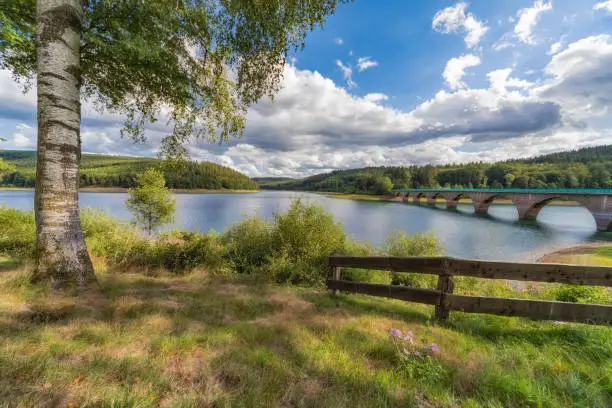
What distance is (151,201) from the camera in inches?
697

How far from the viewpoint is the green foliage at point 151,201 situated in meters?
17.4

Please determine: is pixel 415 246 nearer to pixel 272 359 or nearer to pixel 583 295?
pixel 583 295

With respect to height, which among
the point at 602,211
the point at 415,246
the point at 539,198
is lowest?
the point at 415,246

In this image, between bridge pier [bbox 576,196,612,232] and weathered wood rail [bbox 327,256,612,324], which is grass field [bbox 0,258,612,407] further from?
bridge pier [bbox 576,196,612,232]

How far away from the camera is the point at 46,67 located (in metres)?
3.49

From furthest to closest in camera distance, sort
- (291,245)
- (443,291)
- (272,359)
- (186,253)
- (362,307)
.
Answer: (291,245), (186,253), (362,307), (443,291), (272,359)

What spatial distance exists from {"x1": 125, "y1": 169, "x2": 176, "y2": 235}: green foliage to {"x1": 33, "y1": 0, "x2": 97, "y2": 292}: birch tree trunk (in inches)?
608

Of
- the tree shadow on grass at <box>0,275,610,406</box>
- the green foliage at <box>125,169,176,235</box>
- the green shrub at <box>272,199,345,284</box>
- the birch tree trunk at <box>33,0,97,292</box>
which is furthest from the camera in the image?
the green foliage at <box>125,169,176,235</box>

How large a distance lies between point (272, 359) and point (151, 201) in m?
19.1

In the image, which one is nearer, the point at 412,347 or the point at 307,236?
the point at 412,347

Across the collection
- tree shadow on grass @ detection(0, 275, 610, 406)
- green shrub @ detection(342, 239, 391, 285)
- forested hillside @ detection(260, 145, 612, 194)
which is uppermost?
forested hillside @ detection(260, 145, 612, 194)

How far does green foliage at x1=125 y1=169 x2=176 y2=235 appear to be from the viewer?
57.0ft

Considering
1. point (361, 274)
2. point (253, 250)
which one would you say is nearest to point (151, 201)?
point (253, 250)

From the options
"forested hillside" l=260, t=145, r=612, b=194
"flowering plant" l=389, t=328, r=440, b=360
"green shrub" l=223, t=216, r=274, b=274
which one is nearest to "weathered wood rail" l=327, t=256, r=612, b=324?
"flowering plant" l=389, t=328, r=440, b=360
